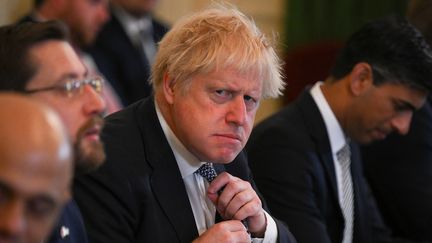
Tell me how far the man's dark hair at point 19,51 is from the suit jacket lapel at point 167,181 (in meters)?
0.37

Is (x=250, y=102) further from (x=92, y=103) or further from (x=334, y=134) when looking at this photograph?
(x=334, y=134)

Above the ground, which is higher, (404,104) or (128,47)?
(404,104)

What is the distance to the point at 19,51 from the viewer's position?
195 centimetres

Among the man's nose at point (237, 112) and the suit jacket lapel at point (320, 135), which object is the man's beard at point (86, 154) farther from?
the suit jacket lapel at point (320, 135)

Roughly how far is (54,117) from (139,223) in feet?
3.19

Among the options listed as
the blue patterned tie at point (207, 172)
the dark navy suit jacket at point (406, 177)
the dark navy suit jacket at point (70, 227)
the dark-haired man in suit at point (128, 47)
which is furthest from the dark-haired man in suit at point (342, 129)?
the dark-haired man in suit at point (128, 47)

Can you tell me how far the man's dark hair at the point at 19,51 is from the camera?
6.30ft

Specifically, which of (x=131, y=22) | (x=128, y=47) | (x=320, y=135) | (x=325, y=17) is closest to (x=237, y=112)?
(x=320, y=135)

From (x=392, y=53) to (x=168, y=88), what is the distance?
3.19 feet

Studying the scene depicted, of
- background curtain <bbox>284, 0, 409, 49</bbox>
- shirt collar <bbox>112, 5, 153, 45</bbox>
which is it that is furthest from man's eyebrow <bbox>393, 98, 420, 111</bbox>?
background curtain <bbox>284, 0, 409, 49</bbox>

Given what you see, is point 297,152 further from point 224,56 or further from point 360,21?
point 360,21

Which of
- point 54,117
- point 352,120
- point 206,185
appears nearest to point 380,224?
point 352,120

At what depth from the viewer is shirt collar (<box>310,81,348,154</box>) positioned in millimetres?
2828

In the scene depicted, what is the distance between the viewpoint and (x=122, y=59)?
16.4 ft
